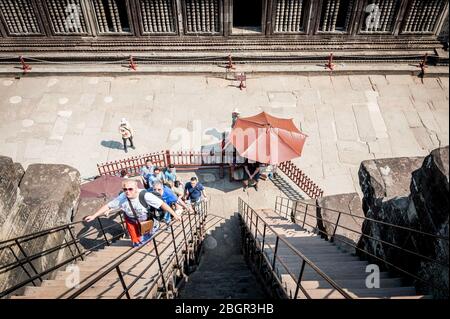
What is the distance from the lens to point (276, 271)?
591 centimetres

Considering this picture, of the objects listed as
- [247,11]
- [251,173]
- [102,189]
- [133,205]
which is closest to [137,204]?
[133,205]

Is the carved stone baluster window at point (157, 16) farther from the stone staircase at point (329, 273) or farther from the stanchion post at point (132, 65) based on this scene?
the stone staircase at point (329, 273)

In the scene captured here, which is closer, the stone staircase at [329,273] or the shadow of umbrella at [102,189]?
the stone staircase at [329,273]

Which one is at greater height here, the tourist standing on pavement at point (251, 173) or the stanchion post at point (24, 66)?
the stanchion post at point (24, 66)

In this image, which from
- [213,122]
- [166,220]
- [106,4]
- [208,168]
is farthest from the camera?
[106,4]

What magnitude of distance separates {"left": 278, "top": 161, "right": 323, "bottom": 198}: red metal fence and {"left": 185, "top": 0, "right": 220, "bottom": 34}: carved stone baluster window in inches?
294

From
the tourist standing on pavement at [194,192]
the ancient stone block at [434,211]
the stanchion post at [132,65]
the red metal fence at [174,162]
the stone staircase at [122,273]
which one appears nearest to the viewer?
the ancient stone block at [434,211]

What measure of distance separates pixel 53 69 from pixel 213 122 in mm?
8240

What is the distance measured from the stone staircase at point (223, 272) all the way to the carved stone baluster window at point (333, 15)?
10.1m

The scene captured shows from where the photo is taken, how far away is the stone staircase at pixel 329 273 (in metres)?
4.84

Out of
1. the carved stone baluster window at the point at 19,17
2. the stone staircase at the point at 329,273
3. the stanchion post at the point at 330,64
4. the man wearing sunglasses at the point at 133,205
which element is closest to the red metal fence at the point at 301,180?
the stone staircase at the point at 329,273

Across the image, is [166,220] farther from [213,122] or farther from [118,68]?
[118,68]

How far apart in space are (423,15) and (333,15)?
4086mm

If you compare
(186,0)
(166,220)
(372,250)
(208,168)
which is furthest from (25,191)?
(186,0)
